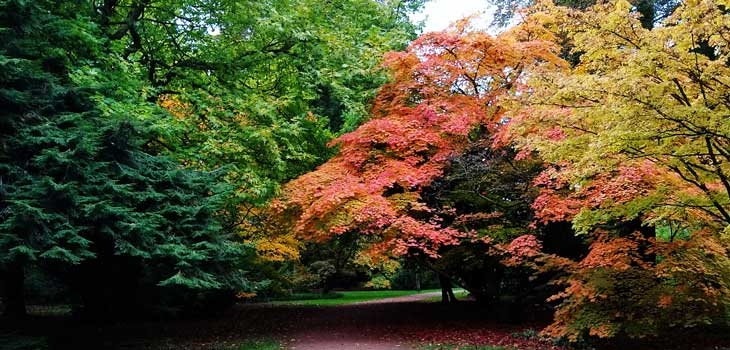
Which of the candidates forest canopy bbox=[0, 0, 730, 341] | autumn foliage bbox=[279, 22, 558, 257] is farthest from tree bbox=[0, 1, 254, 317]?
autumn foliage bbox=[279, 22, 558, 257]

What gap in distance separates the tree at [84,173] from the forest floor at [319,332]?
2.28 m

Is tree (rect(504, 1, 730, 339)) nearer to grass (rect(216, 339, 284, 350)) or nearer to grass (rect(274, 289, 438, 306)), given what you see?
grass (rect(216, 339, 284, 350))

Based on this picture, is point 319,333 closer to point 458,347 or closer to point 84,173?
point 458,347

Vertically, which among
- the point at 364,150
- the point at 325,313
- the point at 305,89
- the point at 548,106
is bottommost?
the point at 325,313

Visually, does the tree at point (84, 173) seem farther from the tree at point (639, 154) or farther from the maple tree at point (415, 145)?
the tree at point (639, 154)

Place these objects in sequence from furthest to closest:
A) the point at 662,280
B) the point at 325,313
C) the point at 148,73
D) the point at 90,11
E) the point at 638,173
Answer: the point at 325,313 < the point at 148,73 < the point at 90,11 < the point at 662,280 < the point at 638,173

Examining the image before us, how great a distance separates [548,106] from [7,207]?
7669 mm

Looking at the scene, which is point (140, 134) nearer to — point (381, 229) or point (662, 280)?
point (381, 229)

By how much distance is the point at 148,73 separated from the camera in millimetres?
11711

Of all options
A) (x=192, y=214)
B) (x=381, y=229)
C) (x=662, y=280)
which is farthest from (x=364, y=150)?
(x=662, y=280)

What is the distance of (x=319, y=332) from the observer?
13.1 meters

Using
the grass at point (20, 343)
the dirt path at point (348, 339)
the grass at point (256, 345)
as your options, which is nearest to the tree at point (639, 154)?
the dirt path at point (348, 339)

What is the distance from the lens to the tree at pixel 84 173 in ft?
23.4

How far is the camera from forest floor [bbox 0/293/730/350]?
10602 millimetres
